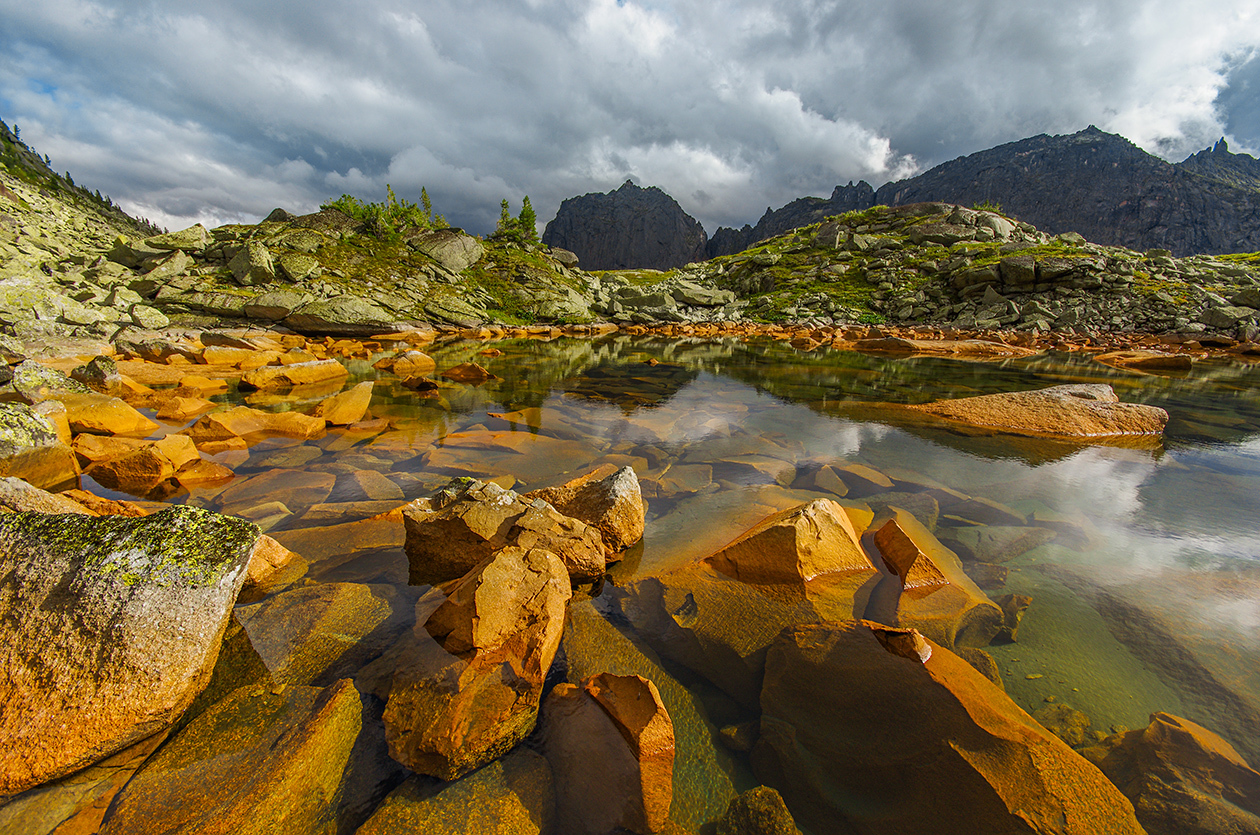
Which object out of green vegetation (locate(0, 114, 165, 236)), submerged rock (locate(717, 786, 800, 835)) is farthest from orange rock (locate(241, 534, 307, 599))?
green vegetation (locate(0, 114, 165, 236))

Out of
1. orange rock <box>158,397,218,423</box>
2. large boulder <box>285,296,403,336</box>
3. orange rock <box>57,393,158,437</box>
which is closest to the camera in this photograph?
orange rock <box>57,393,158,437</box>

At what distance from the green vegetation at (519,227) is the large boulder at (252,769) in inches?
3054

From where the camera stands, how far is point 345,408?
10.4m

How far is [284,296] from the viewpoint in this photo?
32125 millimetres

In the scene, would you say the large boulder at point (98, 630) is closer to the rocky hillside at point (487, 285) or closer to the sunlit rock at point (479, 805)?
the sunlit rock at point (479, 805)

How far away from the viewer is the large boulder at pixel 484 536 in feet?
14.4

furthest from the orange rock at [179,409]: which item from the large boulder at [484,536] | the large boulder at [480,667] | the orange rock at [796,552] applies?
the orange rock at [796,552]

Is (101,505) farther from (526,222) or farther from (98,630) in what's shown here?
(526,222)

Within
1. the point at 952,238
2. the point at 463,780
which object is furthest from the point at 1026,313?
the point at 463,780

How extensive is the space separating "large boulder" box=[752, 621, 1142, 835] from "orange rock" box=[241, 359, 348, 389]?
56.6ft

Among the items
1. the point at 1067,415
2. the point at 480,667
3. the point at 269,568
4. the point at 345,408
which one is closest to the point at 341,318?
the point at 345,408

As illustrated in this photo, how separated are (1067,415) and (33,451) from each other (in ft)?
60.4

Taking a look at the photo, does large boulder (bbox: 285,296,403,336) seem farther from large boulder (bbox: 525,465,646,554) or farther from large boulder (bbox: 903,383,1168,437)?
large boulder (bbox: 903,383,1168,437)

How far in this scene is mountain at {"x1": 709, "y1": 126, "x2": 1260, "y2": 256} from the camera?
14550 cm
